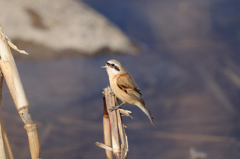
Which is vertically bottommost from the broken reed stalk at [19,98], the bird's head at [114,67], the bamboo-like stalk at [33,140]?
the bamboo-like stalk at [33,140]

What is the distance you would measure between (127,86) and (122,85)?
28mm

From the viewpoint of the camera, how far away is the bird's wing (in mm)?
1626

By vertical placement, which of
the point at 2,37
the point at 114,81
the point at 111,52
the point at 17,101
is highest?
the point at 111,52

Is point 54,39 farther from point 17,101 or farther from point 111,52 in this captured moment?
point 17,101

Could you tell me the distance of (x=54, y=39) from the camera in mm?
2676

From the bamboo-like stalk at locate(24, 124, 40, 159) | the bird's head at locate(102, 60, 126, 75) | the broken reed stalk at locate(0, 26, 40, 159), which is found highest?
the bird's head at locate(102, 60, 126, 75)

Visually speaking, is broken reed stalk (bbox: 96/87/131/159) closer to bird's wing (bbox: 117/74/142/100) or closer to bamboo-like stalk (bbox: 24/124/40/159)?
bird's wing (bbox: 117/74/142/100)

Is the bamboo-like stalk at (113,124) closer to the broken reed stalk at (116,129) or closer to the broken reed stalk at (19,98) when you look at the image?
the broken reed stalk at (116,129)

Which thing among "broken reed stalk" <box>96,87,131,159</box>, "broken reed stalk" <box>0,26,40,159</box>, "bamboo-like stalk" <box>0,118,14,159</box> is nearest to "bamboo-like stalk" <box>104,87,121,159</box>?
"broken reed stalk" <box>96,87,131,159</box>

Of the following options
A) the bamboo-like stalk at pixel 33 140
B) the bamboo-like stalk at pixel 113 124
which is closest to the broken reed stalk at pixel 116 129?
the bamboo-like stalk at pixel 113 124

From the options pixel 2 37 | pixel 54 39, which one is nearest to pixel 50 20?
pixel 54 39

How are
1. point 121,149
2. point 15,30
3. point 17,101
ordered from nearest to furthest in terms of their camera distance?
point 17,101 → point 121,149 → point 15,30

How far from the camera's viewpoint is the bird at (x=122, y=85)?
1617 mm

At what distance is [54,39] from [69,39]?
119 mm
